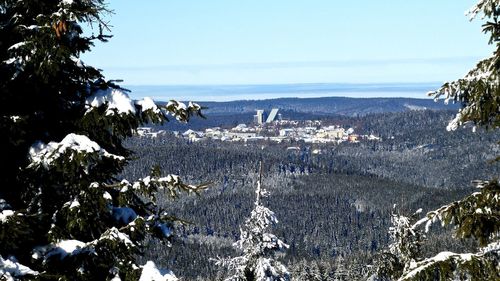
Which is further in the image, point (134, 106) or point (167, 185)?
point (134, 106)

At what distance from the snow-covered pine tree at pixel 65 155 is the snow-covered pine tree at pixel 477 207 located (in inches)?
193

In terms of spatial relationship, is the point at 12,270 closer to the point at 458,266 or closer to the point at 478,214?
the point at 458,266

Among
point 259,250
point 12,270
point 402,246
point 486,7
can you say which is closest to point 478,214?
point 486,7

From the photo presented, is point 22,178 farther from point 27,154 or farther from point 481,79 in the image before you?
point 481,79

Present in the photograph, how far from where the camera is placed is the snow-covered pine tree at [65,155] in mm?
10641

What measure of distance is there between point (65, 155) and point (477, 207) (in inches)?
307

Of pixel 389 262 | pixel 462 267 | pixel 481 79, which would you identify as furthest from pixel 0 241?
pixel 389 262

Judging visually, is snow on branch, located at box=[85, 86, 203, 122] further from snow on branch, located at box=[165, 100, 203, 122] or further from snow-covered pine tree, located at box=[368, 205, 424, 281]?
snow-covered pine tree, located at box=[368, 205, 424, 281]

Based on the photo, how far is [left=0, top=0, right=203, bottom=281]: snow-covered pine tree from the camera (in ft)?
34.9

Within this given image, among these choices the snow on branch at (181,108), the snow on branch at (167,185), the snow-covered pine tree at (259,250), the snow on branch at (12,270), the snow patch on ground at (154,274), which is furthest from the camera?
the snow-covered pine tree at (259,250)

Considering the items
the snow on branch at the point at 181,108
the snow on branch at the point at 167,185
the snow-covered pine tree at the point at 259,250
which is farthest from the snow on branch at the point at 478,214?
the snow-covered pine tree at the point at 259,250

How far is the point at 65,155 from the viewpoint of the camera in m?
10.3

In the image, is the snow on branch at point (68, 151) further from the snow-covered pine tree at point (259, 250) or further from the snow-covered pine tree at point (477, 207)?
the snow-covered pine tree at point (259, 250)

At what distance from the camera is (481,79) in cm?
1138
